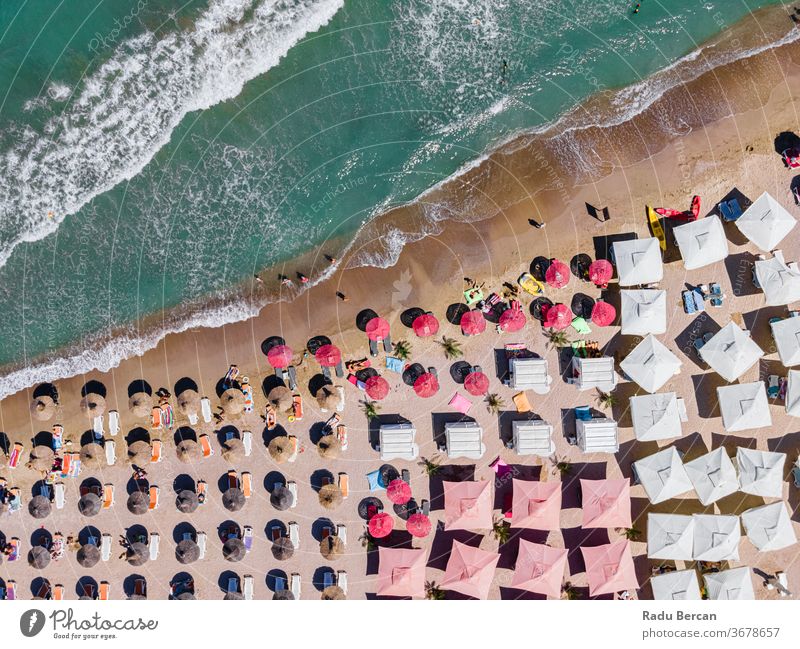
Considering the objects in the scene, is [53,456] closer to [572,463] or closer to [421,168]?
[421,168]

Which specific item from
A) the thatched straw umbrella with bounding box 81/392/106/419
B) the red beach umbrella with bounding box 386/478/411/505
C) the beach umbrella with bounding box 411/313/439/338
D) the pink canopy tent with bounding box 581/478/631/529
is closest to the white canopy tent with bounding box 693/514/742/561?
the pink canopy tent with bounding box 581/478/631/529

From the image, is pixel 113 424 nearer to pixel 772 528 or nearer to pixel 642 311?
pixel 642 311

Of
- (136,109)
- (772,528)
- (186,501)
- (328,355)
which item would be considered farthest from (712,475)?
(136,109)

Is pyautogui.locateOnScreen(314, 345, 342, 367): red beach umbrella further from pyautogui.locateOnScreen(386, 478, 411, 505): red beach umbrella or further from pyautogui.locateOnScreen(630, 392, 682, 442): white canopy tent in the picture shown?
pyautogui.locateOnScreen(630, 392, 682, 442): white canopy tent

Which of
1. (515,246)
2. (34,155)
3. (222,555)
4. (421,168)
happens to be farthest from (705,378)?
(34,155)

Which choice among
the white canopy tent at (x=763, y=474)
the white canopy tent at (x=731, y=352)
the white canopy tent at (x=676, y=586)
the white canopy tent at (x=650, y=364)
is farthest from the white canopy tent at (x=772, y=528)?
the white canopy tent at (x=650, y=364)

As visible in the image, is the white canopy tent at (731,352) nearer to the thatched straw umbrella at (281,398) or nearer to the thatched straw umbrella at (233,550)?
the thatched straw umbrella at (281,398)
